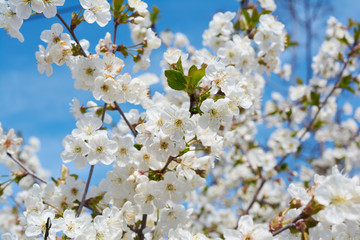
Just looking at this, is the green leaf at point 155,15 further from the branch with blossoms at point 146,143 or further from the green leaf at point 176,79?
the green leaf at point 176,79

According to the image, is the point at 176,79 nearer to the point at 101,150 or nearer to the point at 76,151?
the point at 101,150

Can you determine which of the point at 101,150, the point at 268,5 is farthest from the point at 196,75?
the point at 268,5

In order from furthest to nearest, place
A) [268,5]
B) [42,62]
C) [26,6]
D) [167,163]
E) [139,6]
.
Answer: [268,5], [139,6], [42,62], [167,163], [26,6]

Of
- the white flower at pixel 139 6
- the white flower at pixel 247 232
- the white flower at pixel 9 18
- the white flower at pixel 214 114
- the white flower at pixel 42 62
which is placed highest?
the white flower at pixel 139 6

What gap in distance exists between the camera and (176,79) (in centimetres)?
157

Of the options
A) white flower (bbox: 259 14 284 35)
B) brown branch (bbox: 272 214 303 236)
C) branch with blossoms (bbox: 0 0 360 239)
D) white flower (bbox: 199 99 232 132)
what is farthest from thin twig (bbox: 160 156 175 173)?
white flower (bbox: 259 14 284 35)

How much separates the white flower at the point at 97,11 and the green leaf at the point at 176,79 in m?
0.63

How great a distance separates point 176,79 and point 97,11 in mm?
717

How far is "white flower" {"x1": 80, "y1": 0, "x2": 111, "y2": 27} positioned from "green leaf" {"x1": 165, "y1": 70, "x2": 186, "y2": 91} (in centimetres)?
63

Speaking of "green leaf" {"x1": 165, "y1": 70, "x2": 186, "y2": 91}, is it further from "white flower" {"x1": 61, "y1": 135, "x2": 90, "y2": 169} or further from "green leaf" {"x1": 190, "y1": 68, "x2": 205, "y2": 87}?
"white flower" {"x1": 61, "y1": 135, "x2": 90, "y2": 169}

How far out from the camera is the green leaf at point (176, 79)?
1.55 meters

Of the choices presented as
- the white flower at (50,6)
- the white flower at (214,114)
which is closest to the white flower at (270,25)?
the white flower at (214,114)

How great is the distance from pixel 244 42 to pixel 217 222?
399cm

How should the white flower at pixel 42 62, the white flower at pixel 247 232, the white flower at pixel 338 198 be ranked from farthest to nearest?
the white flower at pixel 42 62
the white flower at pixel 247 232
the white flower at pixel 338 198
